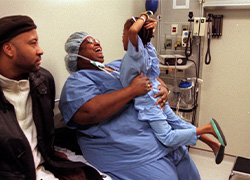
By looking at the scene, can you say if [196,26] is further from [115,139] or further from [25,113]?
[25,113]

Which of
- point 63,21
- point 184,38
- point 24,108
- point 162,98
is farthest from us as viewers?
point 184,38

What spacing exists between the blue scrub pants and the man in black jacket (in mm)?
167

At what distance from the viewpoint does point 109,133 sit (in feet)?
4.28

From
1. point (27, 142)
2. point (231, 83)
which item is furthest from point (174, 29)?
point (27, 142)

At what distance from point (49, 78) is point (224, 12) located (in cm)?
A: 220

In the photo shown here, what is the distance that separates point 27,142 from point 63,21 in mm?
960

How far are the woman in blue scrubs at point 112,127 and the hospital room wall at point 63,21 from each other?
248mm

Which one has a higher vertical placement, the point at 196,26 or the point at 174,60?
the point at 196,26

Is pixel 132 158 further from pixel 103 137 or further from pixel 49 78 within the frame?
pixel 49 78

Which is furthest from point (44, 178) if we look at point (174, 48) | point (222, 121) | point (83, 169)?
point (222, 121)

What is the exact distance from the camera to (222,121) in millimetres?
3004

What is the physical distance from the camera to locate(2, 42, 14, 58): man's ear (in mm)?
1002

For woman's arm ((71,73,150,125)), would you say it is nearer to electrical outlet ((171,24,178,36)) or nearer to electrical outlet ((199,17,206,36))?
electrical outlet ((199,17,206,36))

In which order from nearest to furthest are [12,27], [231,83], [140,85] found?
[12,27]
[140,85]
[231,83]
